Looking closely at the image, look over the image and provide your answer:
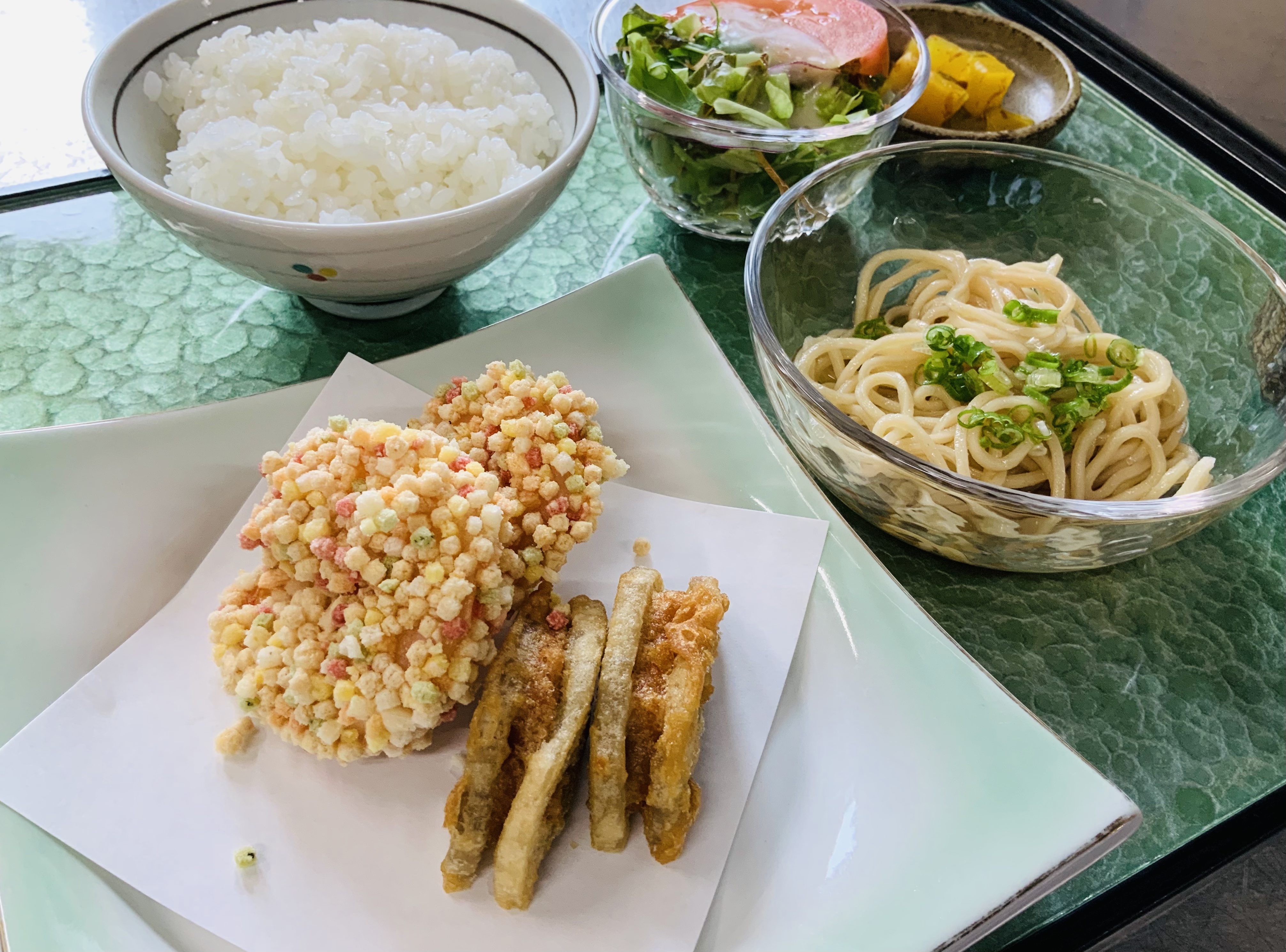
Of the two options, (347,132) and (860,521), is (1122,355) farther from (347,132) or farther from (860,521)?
(347,132)

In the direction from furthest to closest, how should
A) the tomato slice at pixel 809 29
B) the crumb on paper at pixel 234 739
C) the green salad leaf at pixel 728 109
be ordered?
1. the tomato slice at pixel 809 29
2. the green salad leaf at pixel 728 109
3. the crumb on paper at pixel 234 739

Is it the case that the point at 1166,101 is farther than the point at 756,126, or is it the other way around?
the point at 1166,101

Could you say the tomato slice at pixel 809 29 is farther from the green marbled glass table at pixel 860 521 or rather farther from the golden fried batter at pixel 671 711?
the golden fried batter at pixel 671 711

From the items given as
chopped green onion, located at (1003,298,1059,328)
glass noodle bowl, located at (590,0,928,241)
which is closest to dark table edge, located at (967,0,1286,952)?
chopped green onion, located at (1003,298,1059,328)

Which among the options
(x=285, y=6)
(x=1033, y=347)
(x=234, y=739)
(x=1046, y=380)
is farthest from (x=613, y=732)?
(x=285, y=6)

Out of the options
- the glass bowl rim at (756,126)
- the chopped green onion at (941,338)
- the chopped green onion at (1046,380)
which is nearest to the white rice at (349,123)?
the glass bowl rim at (756,126)

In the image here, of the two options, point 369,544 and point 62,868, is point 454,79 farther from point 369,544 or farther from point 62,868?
point 62,868
